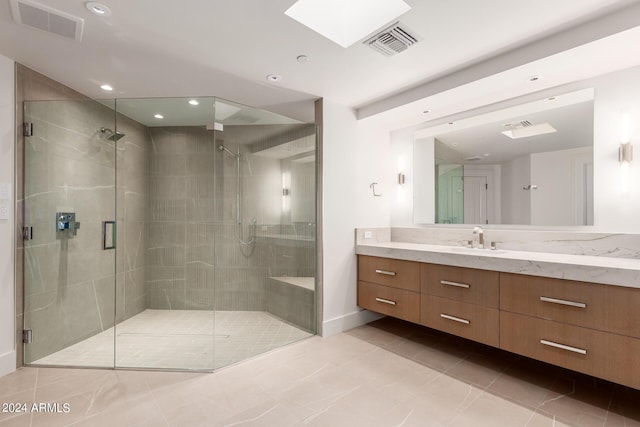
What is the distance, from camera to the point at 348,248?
307 centimetres

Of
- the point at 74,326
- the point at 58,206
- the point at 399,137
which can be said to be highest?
the point at 399,137

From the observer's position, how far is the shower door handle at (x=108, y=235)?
8.95 ft

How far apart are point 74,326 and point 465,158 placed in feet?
13.0

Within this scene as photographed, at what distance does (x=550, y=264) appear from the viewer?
184cm

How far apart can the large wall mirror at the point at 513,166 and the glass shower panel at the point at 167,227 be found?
Result: 7.46ft

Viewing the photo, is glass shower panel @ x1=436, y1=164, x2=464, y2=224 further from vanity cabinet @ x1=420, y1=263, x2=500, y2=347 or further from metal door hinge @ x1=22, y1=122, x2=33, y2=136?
metal door hinge @ x1=22, y1=122, x2=33, y2=136

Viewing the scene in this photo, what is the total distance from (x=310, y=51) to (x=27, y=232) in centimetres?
254

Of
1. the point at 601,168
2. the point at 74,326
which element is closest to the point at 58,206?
the point at 74,326

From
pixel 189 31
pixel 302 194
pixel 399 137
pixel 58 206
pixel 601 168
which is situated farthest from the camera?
pixel 399 137

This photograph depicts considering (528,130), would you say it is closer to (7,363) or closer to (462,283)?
(462,283)

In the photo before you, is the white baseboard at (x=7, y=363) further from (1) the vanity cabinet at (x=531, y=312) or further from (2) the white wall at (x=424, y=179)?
(2) the white wall at (x=424, y=179)

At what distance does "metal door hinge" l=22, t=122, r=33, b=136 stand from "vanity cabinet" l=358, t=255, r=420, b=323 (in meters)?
3.00

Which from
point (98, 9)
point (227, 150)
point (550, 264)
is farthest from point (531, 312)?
point (98, 9)

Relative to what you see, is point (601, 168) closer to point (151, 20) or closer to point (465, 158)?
point (465, 158)
